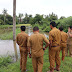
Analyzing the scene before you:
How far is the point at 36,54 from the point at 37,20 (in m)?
38.5

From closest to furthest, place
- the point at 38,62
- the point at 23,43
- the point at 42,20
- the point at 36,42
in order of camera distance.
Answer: the point at 36,42 → the point at 38,62 → the point at 23,43 → the point at 42,20

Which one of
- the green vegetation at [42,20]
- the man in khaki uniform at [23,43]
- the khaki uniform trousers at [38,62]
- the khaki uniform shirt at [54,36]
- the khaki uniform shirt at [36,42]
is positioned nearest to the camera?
the khaki uniform shirt at [36,42]

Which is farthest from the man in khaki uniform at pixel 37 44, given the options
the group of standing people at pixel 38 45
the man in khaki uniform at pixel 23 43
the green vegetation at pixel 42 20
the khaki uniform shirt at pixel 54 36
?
the green vegetation at pixel 42 20

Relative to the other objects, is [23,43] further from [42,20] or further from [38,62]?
[42,20]

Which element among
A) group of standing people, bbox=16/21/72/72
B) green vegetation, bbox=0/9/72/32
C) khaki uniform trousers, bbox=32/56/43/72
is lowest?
khaki uniform trousers, bbox=32/56/43/72

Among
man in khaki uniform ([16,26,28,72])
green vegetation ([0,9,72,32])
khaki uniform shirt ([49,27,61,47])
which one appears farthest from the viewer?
green vegetation ([0,9,72,32])

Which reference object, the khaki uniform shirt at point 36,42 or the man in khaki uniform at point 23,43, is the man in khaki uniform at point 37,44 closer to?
the khaki uniform shirt at point 36,42

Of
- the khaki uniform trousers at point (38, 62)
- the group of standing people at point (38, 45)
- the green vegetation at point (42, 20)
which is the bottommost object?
the khaki uniform trousers at point (38, 62)

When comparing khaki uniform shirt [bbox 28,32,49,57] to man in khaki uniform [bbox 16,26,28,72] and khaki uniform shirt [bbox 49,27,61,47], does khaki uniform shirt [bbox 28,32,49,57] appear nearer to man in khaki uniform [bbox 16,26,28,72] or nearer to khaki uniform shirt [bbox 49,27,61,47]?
khaki uniform shirt [bbox 49,27,61,47]

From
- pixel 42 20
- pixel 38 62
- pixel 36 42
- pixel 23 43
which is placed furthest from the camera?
pixel 42 20

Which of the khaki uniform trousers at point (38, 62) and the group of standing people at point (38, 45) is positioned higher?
the group of standing people at point (38, 45)

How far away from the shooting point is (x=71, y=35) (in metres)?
4.96

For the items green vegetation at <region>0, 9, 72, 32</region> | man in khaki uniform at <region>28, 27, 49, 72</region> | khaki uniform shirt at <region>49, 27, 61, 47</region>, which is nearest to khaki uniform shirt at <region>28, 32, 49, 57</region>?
man in khaki uniform at <region>28, 27, 49, 72</region>

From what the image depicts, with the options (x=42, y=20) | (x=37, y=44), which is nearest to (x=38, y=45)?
→ (x=37, y=44)
